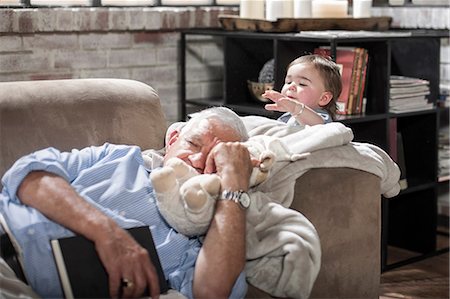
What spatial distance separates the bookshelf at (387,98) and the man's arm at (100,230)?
61.0 inches

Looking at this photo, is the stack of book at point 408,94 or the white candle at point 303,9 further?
the white candle at point 303,9

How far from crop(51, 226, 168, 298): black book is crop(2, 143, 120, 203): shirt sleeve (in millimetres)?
199

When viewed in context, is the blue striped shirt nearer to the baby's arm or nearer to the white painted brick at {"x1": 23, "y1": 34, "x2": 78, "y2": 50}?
the baby's arm

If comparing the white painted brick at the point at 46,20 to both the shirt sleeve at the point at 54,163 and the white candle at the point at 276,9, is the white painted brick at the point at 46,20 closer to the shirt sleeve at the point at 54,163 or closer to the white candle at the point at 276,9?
the white candle at the point at 276,9

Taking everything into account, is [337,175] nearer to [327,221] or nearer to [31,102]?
[327,221]

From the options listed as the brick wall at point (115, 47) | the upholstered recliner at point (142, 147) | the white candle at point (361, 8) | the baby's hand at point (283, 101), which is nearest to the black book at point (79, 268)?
the upholstered recliner at point (142, 147)

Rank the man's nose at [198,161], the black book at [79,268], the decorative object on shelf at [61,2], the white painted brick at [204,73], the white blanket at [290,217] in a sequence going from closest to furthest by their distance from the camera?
→ 1. the black book at [79,268]
2. the white blanket at [290,217]
3. the man's nose at [198,161]
4. the decorative object on shelf at [61,2]
5. the white painted brick at [204,73]

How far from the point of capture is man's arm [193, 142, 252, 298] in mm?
1878

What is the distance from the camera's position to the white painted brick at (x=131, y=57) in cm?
355

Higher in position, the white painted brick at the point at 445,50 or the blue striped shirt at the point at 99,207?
the white painted brick at the point at 445,50

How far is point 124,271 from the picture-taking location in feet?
6.11

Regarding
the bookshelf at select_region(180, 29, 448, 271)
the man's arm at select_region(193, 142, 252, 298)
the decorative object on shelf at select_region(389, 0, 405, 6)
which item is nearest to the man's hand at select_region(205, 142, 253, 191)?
the man's arm at select_region(193, 142, 252, 298)

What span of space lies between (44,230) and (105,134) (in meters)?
0.53

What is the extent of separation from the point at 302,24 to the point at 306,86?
1.13 m
